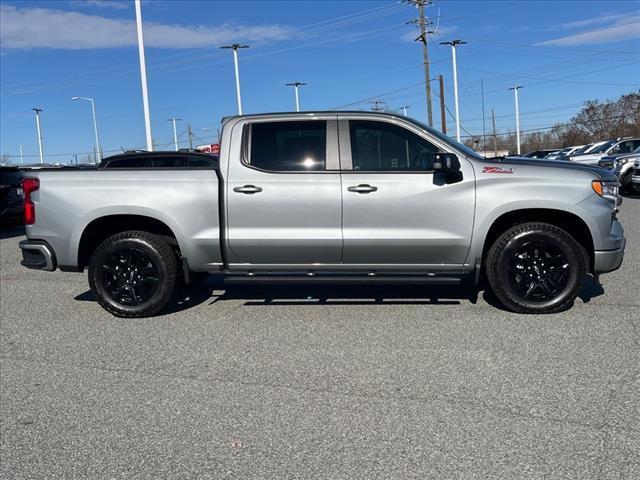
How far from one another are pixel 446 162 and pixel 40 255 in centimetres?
415

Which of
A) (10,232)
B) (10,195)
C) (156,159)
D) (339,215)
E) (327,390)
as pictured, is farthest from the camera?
(10,232)

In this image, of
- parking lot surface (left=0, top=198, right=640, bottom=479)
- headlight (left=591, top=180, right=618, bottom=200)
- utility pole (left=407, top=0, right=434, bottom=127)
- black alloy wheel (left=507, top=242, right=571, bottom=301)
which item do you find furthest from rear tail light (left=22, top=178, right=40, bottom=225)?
utility pole (left=407, top=0, right=434, bottom=127)

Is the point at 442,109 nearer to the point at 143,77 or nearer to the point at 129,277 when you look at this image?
the point at 143,77

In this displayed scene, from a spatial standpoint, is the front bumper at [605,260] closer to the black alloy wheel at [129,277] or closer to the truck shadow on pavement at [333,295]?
the truck shadow on pavement at [333,295]

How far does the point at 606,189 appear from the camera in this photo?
5.76 metres

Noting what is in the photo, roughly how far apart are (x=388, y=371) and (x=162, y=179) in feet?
9.84

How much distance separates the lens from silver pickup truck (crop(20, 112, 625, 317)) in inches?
225

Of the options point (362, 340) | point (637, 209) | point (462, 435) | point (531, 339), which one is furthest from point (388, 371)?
point (637, 209)

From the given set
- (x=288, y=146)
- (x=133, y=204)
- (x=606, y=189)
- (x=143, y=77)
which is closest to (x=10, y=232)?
(x=143, y=77)

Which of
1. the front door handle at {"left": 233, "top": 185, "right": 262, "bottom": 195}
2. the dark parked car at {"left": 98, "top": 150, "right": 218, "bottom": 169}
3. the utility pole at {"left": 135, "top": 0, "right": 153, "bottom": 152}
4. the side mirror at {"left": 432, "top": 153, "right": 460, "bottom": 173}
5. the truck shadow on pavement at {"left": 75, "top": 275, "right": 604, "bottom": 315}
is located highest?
the utility pole at {"left": 135, "top": 0, "right": 153, "bottom": 152}

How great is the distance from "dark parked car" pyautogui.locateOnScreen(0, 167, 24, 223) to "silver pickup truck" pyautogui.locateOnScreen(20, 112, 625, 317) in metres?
8.16

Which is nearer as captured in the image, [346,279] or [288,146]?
[346,279]

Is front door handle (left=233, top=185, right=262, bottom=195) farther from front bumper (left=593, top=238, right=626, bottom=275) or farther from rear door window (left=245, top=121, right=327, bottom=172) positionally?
front bumper (left=593, top=238, right=626, bottom=275)

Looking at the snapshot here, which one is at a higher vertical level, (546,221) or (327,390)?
(546,221)
